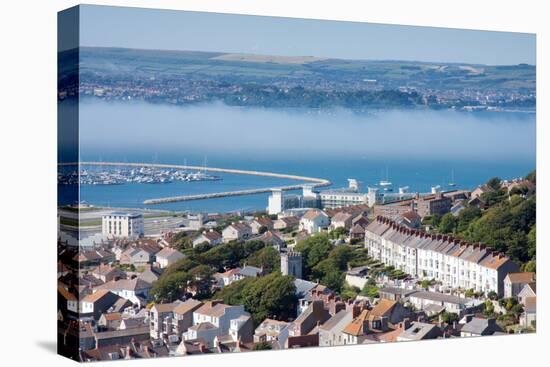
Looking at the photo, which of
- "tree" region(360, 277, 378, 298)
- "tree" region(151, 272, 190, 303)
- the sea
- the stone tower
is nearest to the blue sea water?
the sea

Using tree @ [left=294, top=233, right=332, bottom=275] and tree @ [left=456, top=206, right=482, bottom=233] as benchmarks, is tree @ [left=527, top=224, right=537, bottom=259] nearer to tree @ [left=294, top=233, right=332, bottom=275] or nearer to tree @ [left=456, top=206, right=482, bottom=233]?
tree @ [left=456, top=206, right=482, bottom=233]

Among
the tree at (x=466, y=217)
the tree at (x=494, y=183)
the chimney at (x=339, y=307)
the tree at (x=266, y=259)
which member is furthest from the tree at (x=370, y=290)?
the tree at (x=494, y=183)

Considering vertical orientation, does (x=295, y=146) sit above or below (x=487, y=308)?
above

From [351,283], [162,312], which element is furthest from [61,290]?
[351,283]

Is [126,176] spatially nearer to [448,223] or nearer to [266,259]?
[266,259]

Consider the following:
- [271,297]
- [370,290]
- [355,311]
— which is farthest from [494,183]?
[271,297]

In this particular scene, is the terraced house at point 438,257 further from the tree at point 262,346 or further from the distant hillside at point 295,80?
the tree at point 262,346

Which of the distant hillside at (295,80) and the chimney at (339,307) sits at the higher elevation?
the distant hillside at (295,80)
